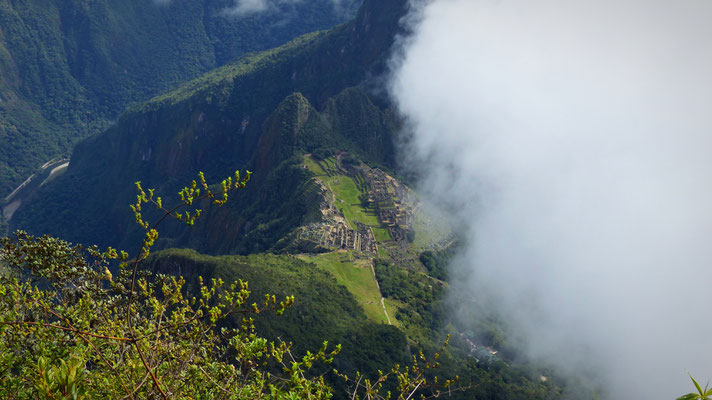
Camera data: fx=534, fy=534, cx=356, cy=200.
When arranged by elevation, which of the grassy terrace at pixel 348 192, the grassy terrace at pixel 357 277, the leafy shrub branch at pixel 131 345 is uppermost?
the grassy terrace at pixel 348 192

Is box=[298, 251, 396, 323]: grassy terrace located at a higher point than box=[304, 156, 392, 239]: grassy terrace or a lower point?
lower

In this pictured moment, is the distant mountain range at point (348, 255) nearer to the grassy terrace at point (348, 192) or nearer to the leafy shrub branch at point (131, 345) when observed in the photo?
the grassy terrace at point (348, 192)

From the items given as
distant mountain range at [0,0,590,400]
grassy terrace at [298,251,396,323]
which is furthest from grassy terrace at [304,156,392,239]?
grassy terrace at [298,251,396,323]

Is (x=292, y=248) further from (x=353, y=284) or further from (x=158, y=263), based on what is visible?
(x=158, y=263)

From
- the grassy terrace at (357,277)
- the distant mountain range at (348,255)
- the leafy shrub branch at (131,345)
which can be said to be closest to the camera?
the leafy shrub branch at (131,345)

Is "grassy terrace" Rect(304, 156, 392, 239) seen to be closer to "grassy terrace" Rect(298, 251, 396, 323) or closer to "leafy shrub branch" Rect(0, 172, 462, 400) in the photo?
"grassy terrace" Rect(298, 251, 396, 323)

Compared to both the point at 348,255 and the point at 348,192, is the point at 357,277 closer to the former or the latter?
the point at 348,255

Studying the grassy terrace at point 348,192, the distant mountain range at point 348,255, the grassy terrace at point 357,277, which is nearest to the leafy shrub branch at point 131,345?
the distant mountain range at point 348,255

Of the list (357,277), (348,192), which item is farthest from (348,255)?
(348,192)

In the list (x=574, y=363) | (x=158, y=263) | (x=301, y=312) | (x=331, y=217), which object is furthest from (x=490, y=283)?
(x=158, y=263)
